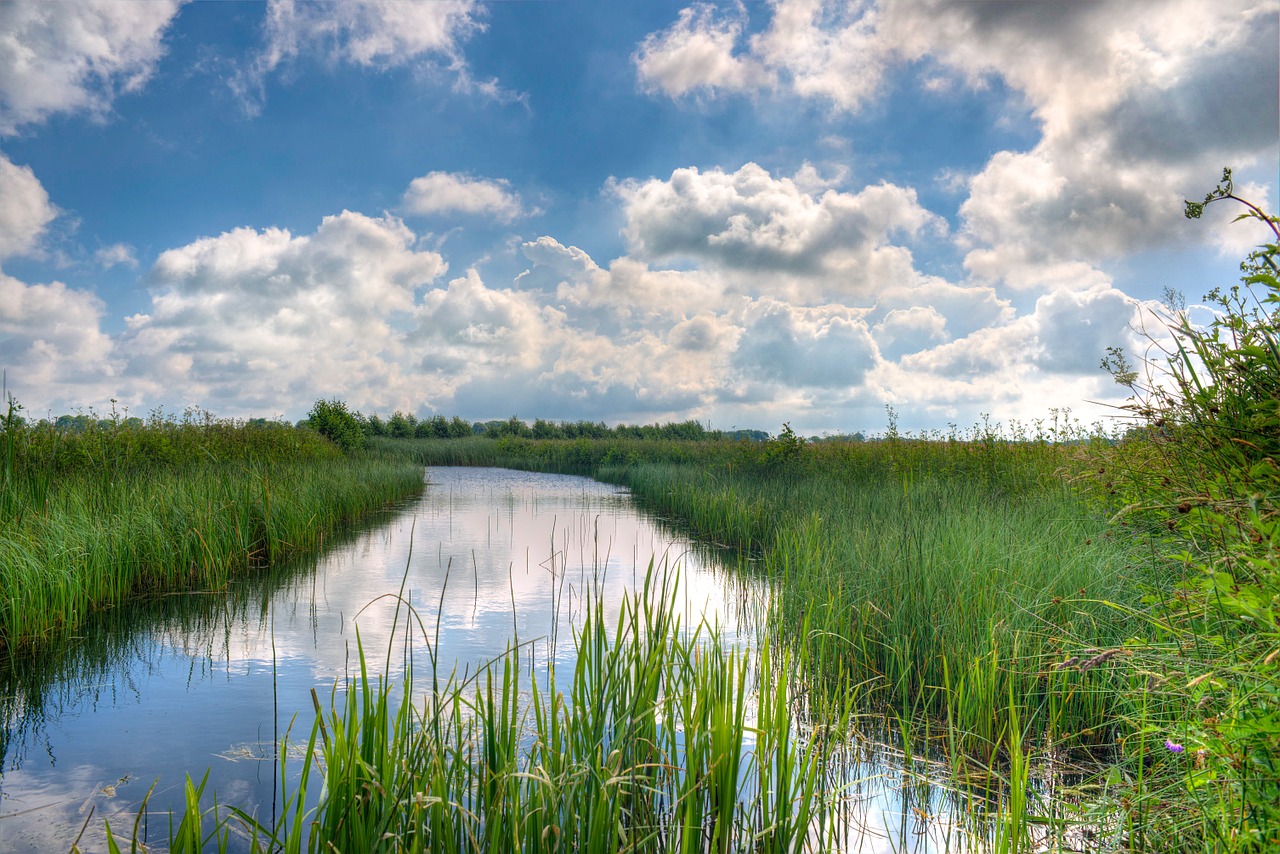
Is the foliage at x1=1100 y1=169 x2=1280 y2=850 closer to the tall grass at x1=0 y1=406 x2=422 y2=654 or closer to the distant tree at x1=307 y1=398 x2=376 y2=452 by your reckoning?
the tall grass at x1=0 y1=406 x2=422 y2=654

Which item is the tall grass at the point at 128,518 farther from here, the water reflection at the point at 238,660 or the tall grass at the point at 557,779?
the tall grass at the point at 557,779

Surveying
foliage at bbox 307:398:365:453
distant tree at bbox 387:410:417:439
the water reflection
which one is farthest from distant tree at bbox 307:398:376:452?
distant tree at bbox 387:410:417:439

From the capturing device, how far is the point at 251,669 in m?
5.89

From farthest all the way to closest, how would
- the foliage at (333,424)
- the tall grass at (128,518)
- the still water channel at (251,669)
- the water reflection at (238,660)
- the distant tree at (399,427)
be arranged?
the distant tree at (399,427) → the foliage at (333,424) → the tall grass at (128,518) → the water reflection at (238,660) → the still water channel at (251,669)

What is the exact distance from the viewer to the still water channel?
3.66 m

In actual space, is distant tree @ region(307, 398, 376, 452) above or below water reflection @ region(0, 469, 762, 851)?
above

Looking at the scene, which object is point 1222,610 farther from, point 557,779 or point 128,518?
point 128,518

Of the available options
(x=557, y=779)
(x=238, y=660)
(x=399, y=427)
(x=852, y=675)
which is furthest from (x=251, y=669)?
(x=399, y=427)

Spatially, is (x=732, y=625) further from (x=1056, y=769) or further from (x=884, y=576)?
(x=1056, y=769)

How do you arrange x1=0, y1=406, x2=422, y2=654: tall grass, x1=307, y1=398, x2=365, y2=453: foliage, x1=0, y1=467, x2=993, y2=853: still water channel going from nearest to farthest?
x1=0, y1=467, x2=993, y2=853: still water channel, x1=0, y1=406, x2=422, y2=654: tall grass, x1=307, y1=398, x2=365, y2=453: foliage

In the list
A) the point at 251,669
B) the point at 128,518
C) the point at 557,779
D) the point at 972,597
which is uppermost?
the point at 128,518

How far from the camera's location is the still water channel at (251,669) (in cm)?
366

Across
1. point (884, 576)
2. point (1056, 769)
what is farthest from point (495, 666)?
point (1056, 769)

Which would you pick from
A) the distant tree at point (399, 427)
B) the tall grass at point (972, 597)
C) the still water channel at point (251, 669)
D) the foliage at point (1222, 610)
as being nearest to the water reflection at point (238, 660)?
the still water channel at point (251, 669)
